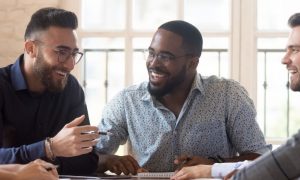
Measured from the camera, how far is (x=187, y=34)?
2.82 m

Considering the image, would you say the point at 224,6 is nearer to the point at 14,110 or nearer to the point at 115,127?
the point at 115,127

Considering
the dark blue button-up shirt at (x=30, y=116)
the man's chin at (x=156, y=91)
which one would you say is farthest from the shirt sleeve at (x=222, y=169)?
the man's chin at (x=156, y=91)

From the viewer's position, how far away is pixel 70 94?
2.56 m

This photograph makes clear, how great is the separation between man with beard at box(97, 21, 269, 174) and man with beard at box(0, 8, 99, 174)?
8.6 inches

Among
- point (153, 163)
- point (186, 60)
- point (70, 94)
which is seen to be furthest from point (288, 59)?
point (70, 94)

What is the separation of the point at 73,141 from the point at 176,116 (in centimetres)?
64

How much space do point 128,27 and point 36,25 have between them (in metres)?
1.32

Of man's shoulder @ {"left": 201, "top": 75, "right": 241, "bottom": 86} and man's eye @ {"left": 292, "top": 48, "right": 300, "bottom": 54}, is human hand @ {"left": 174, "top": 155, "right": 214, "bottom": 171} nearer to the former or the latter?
man's shoulder @ {"left": 201, "top": 75, "right": 241, "bottom": 86}

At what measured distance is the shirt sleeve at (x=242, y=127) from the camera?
8.51ft

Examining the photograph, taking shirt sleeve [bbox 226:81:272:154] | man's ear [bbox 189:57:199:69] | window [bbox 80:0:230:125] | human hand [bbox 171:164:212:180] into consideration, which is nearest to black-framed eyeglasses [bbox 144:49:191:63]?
man's ear [bbox 189:57:199:69]

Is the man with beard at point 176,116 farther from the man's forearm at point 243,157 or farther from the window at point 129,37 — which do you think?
the window at point 129,37

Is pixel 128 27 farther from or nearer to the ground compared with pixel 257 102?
farther from the ground

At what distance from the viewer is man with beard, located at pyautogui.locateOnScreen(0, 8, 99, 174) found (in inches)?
94.1

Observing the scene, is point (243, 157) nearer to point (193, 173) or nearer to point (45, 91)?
point (193, 173)
